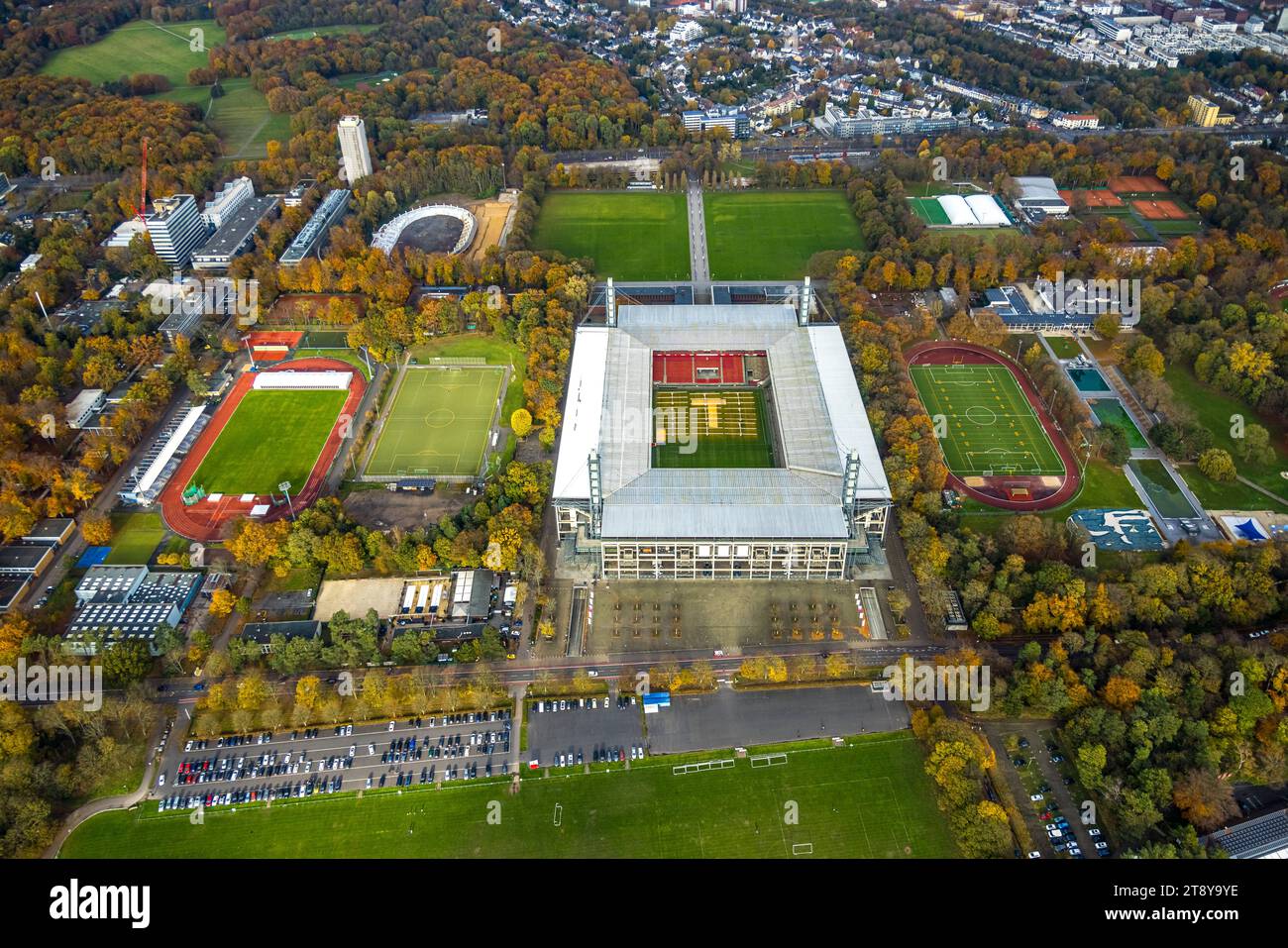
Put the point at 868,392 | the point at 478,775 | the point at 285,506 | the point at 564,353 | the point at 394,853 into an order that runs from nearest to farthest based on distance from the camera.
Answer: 1. the point at 394,853
2. the point at 478,775
3. the point at 285,506
4. the point at 868,392
5. the point at 564,353

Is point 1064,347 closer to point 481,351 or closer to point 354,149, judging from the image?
point 481,351

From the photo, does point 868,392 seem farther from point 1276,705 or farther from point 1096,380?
point 1276,705

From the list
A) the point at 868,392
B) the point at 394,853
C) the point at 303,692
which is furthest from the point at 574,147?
the point at 394,853

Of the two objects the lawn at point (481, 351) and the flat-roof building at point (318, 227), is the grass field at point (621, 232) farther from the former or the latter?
the flat-roof building at point (318, 227)

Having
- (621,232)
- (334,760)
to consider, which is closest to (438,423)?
(334,760)

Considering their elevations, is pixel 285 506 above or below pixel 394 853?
above

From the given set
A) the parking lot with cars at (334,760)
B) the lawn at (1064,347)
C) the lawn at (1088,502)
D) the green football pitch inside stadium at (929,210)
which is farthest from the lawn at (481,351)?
the green football pitch inside stadium at (929,210)

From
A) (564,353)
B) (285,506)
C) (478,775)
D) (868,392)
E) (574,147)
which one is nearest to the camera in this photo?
(478,775)
